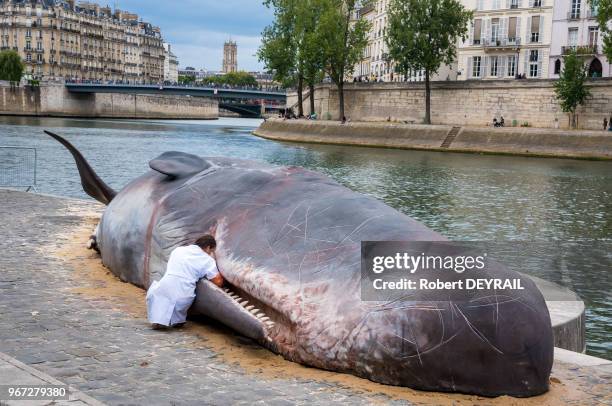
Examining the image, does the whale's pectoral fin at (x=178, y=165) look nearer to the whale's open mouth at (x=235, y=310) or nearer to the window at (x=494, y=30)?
the whale's open mouth at (x=235, y=310)

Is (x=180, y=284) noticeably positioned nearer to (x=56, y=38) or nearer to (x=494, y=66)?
(x=494, y=66)

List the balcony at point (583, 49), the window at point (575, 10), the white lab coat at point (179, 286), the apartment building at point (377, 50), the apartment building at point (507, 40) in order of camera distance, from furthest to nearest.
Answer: the apartment building at point (377, 50) → the apartment building at point (507, 40) → the window at point (575, 10) → the balcony at point (583, 49) → the white lab coat at point (179, 286)

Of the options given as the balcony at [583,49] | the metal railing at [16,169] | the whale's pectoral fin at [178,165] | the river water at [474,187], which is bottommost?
the river water at [474,187]

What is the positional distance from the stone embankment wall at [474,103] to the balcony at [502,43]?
6.87 m

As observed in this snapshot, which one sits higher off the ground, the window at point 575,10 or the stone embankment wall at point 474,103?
the window at point 575,10

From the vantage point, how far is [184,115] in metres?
145

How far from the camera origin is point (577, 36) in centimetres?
6850

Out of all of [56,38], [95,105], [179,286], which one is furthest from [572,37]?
[56,38]

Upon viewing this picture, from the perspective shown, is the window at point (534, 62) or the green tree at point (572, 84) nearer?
the green tree at point (572, 84)

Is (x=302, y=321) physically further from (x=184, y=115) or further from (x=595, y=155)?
(x=184, y=115)

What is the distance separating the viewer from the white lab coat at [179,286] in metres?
7.44
